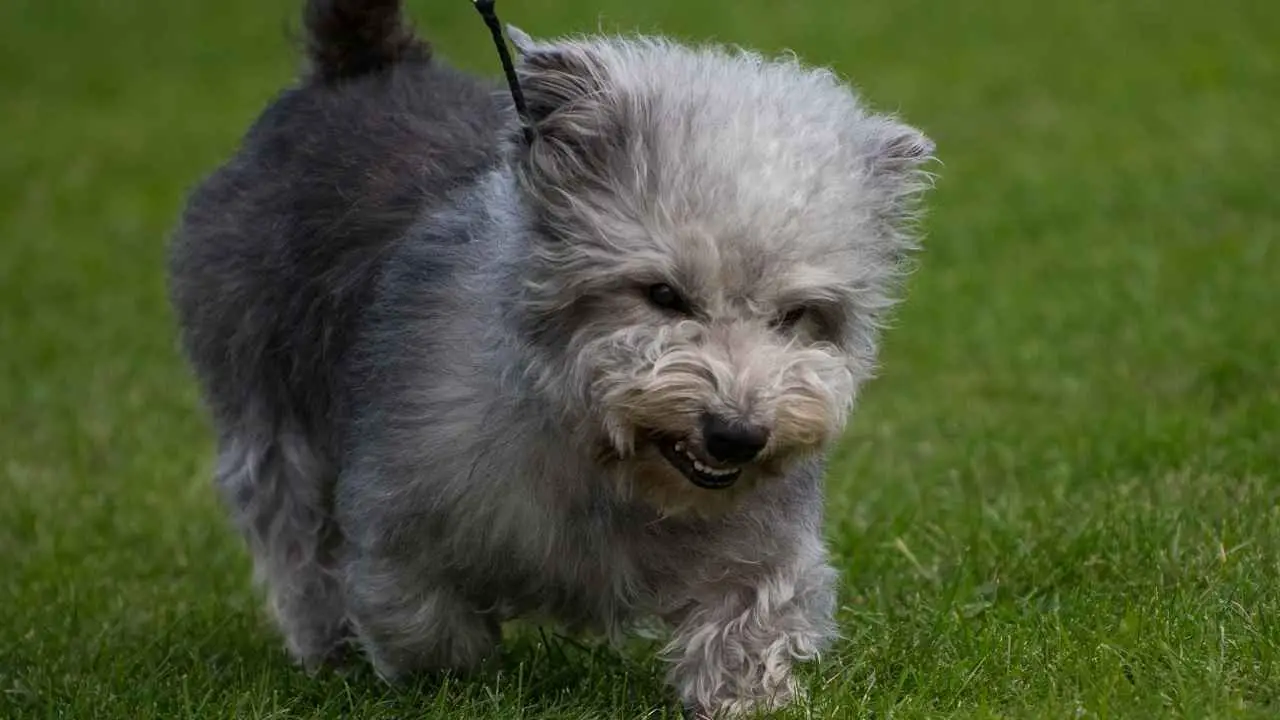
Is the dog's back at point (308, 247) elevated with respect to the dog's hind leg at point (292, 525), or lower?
elevated

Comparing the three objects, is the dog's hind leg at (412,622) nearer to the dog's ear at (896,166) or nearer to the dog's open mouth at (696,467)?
the dog's open mouth at (696,467)

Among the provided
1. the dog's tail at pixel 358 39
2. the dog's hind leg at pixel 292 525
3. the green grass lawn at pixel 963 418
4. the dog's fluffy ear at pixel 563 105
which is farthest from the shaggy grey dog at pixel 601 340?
the dog's tail at pixel 358 39

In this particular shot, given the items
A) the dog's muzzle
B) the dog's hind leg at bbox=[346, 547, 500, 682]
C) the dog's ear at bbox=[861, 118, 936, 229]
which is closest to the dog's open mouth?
the dog's muzzle

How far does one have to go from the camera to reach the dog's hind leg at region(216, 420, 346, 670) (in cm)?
644

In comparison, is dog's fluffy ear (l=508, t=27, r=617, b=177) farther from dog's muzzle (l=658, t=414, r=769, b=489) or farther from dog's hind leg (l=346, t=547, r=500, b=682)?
dog's hind leg (l=346, t=547, r=500, b=682)

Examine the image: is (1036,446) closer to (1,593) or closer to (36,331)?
(1,593)

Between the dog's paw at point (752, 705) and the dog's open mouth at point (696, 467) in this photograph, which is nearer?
the dog's open mouth at point (696, 467)

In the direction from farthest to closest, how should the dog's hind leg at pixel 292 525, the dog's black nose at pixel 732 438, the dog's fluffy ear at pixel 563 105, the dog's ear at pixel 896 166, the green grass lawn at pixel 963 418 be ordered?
1. the dog's hind leg at pixel 292 525
2. the green grass lawn at pixel 963 418
3. the dog's ear at pixel 896 166
4. the dog's fluffy ear at pixel 563 105
5. the dog's black nose at pixel 732 438

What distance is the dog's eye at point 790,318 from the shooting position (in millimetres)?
4625

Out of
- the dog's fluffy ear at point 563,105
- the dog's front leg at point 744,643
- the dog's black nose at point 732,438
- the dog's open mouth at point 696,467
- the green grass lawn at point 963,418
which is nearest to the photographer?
the dog's black nose at point 732,438

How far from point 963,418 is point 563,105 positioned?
171 inches

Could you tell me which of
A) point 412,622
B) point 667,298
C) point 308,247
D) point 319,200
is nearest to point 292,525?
point 308,247

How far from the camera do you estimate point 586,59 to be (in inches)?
190

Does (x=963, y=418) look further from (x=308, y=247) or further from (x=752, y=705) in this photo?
(x=752, y=705)
